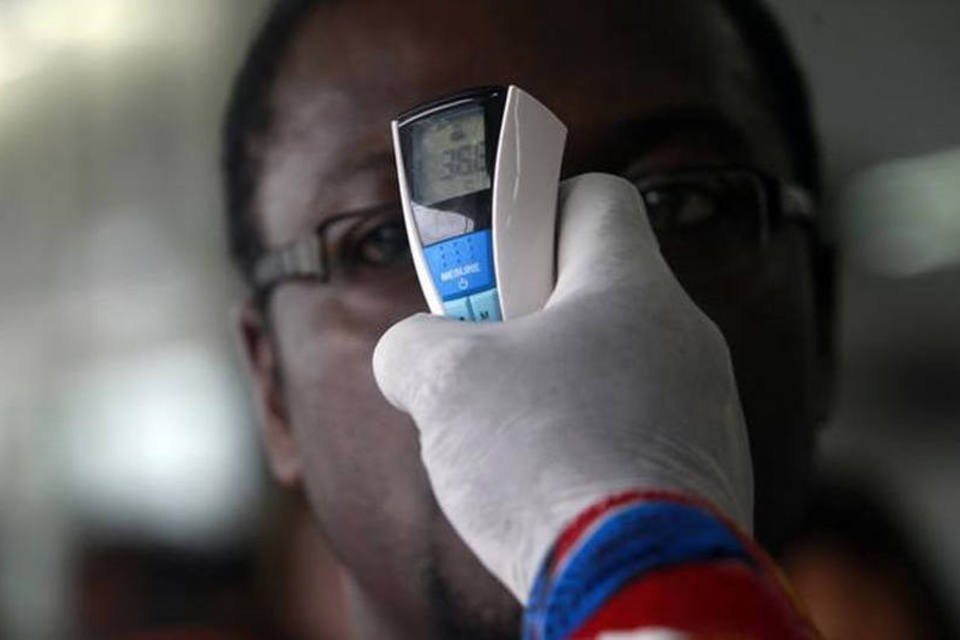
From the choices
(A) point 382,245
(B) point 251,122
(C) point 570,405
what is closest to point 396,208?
(A) point 382,245

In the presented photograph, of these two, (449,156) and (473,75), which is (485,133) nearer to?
(449,156)

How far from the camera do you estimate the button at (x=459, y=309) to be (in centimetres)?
48

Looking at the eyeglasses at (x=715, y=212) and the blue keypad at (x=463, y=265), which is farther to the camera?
the eyeglasses at (x=715, y=212)

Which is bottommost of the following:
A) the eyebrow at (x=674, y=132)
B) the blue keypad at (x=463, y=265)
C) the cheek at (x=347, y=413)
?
the cheek at (x=347, y=413)

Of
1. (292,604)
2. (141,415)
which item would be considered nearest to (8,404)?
(141,415)

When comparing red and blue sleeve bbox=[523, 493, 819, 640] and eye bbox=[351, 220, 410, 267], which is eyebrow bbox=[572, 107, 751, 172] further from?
red and blue sleeve bbox=[523, 493, 819, 640]

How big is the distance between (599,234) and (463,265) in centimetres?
5

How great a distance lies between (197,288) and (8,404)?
17cm

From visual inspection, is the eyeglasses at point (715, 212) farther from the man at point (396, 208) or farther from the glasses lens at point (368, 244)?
the glasses lens at point (368, 244)

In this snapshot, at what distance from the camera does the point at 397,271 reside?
651 mm

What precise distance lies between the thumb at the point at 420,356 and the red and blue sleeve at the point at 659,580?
0.29 feet

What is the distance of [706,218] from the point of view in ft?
2.05

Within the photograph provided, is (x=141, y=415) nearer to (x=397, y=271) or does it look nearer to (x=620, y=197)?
Answer: (x=397, y=271)

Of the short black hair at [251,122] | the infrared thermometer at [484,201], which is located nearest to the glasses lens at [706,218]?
the infrared thermometer at [484,201]
